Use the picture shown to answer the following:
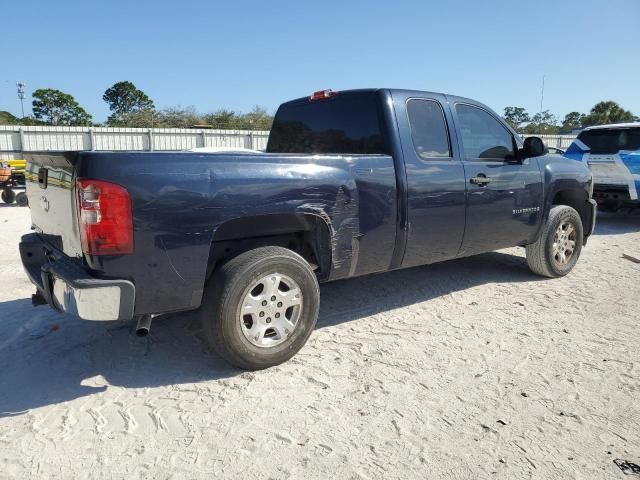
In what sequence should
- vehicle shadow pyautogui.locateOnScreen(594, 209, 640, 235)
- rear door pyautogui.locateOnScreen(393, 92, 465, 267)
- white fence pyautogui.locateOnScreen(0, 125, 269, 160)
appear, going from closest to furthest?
1. rear door pyautogui.locateOnScreen(393, 92, 465, 267)
2. vehicle shadow pyautogui.locateOnScreen(594, 209, 640, 235)
3. white fence pyautogui.locateOnScreen(0, 125, 269, 160)

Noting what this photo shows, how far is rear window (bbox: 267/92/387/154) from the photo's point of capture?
407cm

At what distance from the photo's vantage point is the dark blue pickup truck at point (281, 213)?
2742 mm

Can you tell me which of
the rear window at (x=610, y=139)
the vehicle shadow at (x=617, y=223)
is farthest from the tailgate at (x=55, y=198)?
the rear window at (x=610, y=139)

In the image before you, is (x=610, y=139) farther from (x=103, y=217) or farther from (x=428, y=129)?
(x=103, y=217)

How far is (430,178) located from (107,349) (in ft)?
9.35

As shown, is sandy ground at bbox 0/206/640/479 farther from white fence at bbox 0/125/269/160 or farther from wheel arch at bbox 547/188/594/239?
white fence at bbox 0/125/269/160

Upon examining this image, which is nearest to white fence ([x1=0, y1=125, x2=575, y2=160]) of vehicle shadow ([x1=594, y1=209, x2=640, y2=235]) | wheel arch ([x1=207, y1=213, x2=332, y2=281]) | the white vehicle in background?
vehicle shadow ([x1=594, y1=209, x2=640, y2=235])

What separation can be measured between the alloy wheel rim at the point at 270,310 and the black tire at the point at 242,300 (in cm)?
3

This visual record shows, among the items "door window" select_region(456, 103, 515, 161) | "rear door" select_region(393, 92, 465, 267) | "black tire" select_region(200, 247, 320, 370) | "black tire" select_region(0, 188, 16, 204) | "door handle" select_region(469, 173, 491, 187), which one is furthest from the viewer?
"black tire" select_region(0, 188, 16, 204)

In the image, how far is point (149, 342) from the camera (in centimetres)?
376

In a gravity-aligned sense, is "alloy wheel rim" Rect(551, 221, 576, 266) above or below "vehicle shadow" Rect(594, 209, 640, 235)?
above

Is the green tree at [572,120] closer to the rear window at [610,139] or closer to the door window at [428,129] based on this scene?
the rear window at [610,139]

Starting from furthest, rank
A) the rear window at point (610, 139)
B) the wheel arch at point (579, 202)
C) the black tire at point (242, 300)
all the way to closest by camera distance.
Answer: the rear window at point (610, 139), the wheel arch at point (579, 202), the black tire at point (242, 300)

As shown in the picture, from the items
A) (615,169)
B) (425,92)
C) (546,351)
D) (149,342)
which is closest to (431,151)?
(425,92)
